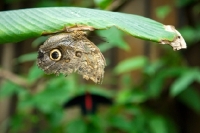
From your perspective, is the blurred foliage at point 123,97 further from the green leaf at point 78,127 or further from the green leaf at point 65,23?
the green leaf at point 65,23

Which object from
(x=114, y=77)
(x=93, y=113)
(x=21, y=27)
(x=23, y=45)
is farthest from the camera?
(x=23, y=45)

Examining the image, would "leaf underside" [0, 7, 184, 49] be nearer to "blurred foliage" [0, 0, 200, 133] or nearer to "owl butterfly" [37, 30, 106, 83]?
"owl butterfly" [37, 30, 106, 83]

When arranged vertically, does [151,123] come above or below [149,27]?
below

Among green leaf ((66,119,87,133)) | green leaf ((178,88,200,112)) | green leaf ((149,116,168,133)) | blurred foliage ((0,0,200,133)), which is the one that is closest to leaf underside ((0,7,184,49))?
blurred foliage ((0,0,200,133))

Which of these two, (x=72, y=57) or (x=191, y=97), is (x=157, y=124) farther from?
(x=72, y=57)

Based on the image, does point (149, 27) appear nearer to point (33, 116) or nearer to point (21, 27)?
point (21, 27)

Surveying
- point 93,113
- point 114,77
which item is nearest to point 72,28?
point 93,113

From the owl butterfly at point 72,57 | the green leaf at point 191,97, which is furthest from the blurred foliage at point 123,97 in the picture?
the owl butterfly at point 72,57
